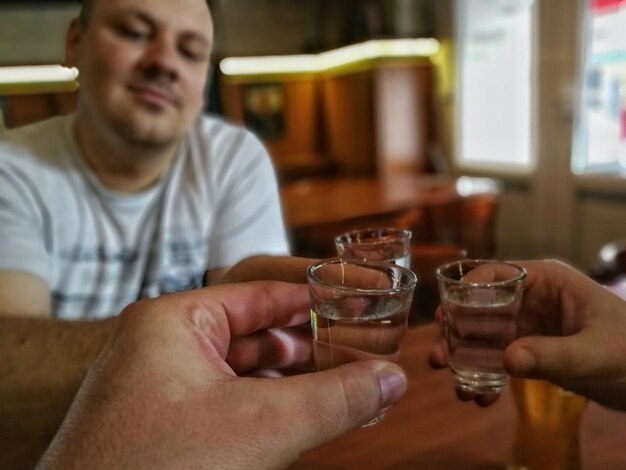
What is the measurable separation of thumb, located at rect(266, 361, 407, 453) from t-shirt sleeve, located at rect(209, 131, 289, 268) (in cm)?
49

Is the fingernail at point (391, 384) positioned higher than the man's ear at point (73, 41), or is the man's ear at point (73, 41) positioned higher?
the man's ear at point (73, 41)

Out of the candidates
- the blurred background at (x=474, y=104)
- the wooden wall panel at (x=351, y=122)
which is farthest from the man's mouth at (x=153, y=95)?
the wooden wall panel at (x=351, y=122)

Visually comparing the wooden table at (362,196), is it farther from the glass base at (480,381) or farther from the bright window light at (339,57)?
the glass base at (480,381)

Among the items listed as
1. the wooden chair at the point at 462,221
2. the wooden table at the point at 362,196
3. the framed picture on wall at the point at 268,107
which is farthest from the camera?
the framed picture on wall at the point at 268,107

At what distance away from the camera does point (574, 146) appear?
9.40 feet

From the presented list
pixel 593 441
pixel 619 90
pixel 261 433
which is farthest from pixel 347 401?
pixel 619 90

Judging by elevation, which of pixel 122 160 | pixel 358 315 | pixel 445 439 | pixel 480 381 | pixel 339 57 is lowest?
pixel 445 439

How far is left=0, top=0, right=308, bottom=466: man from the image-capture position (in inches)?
21.7

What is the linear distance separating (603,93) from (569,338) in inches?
104

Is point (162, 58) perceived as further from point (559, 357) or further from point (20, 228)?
point (559, 357)

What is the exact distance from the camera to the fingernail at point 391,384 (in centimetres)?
42

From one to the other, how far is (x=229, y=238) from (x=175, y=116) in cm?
25

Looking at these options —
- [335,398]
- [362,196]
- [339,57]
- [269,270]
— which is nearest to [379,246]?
[269,270]

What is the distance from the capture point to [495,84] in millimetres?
3354
